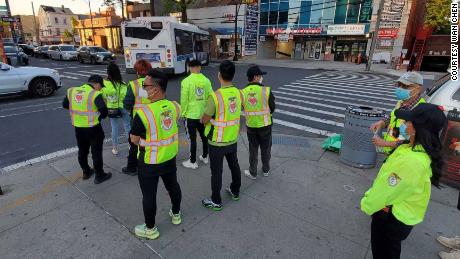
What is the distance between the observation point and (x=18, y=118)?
8.23m

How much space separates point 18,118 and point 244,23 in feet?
103

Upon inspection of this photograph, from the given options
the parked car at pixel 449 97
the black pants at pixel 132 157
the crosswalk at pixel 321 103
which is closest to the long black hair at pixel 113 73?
the black pants at pixel 132 157

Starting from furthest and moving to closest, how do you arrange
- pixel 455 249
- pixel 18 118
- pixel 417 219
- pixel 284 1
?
pixel 284 1
pixel 18 118
pixel 455 249
pixel 417 219

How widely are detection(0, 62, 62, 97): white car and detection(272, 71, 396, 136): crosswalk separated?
31.0ft

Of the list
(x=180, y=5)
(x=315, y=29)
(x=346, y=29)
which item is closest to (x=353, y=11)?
(x=346, y=29)

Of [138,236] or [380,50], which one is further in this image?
[380,50]

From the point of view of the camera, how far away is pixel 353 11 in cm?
3105

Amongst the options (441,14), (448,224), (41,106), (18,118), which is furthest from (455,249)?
(441,14)

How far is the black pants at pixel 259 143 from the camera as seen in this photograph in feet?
14.1

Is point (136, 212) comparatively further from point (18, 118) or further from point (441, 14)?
point (441, 14)

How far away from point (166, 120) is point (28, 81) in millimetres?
10870

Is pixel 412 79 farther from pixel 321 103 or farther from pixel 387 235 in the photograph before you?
pixel 321 103

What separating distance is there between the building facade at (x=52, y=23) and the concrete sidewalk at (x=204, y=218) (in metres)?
88.5

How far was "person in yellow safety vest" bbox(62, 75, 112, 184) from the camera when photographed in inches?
156
